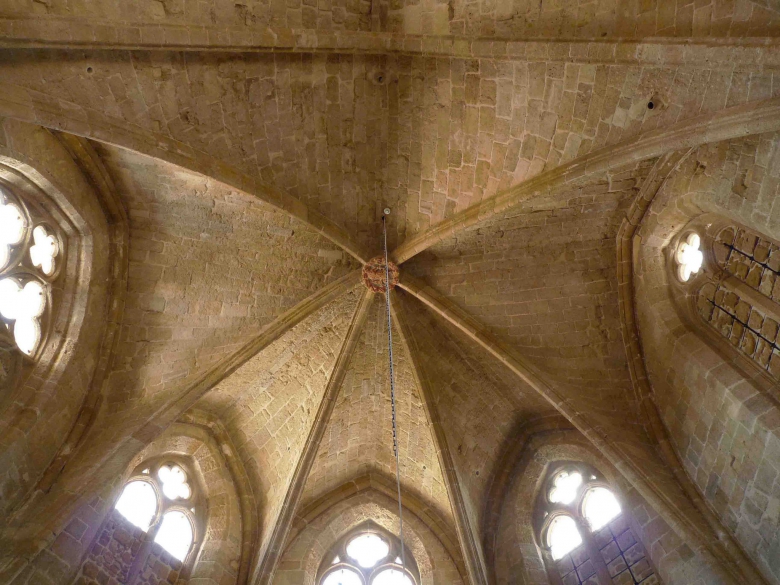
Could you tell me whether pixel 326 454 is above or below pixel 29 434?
above

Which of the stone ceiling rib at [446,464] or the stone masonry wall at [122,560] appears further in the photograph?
the stone ceiling rib at [446,464]

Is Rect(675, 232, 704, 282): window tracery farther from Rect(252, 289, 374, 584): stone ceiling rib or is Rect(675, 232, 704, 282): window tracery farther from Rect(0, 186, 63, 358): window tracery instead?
Rect(0, 186, 63, 358): window tracery

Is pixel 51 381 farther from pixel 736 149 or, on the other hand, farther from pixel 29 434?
pixel 736 149

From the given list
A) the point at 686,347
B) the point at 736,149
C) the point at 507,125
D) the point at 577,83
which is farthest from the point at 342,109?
the point at 686,347

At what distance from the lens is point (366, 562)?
883 centimetres

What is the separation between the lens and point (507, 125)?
745 cm

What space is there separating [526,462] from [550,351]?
149 centimetres

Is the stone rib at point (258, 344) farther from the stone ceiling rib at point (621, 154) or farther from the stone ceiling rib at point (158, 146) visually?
the stone ceiling rib at point (621, 154)

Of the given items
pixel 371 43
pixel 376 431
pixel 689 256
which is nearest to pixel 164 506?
pixel 376 431

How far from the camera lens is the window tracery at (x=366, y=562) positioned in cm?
861

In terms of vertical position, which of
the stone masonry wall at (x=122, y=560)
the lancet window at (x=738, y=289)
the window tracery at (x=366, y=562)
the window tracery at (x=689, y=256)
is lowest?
the stone masonry wall at (x=122, y=560)

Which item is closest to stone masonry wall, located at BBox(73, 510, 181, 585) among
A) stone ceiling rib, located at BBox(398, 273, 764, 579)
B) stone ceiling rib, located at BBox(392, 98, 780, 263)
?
stone ceiling rib, located at BBox(398, 273, 764, 579)

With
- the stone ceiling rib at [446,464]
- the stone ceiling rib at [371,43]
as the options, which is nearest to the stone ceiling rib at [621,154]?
the stone ceiling rib at [371,43]

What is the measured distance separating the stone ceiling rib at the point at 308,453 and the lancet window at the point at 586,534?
9.60 feet
